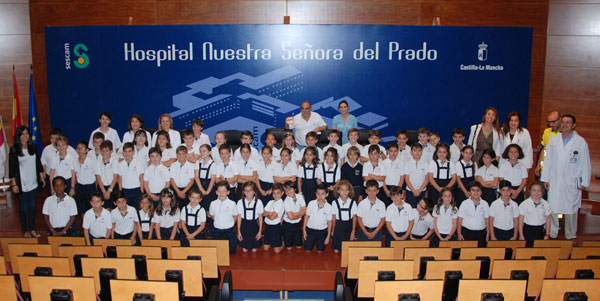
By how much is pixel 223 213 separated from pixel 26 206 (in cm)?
326

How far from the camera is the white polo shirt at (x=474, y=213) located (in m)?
6.74

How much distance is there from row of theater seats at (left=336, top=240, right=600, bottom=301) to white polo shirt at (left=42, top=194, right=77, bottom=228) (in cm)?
419

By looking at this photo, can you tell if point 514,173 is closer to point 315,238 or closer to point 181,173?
point 315,238

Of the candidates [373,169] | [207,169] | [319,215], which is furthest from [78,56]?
[373,169]

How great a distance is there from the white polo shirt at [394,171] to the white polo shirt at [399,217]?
0.87m

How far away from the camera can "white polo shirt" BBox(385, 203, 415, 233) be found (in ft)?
22.2

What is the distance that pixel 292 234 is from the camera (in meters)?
7.13

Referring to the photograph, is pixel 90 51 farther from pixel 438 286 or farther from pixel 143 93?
pixel 438 286

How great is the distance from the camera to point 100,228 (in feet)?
22.1

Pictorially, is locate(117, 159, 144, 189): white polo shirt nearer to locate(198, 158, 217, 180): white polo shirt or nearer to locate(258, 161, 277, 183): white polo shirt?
locate(198, 158, 217, 180): white polo shirt

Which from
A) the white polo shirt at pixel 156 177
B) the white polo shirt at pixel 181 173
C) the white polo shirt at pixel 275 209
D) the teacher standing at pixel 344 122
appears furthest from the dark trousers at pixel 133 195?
the teacher standing at pixel 344 122

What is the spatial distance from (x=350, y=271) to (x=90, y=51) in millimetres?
7497

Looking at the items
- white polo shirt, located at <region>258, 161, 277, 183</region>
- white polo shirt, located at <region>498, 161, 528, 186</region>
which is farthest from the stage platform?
white polo shirt, located at <region>498, 161, 528, 186</region>

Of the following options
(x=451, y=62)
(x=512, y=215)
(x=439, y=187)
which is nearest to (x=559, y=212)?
(x=512, y=215)
